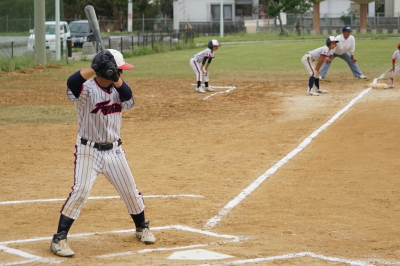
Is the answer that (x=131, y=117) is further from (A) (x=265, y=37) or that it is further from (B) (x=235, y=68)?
(A) (x=265, y=37)

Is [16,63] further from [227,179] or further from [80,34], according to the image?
[227,179]

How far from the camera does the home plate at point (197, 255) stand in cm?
586

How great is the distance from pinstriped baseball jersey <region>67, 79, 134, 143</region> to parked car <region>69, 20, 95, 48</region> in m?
40.0

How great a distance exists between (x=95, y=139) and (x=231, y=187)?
3.37m

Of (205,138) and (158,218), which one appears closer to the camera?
(158,218)

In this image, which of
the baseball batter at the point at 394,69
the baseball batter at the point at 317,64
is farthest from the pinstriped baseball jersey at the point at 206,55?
the baseball batter at the point at 394,69

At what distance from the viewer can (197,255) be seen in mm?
5957

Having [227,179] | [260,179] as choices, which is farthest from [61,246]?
[260,179]

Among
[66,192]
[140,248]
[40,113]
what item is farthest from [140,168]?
[40,113]

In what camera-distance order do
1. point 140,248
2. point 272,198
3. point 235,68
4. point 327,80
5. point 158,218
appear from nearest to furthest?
point 140,248 → point 158,218 → point 272,198 → point 327,80 → point 235,68

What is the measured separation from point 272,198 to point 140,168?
9.84 ft

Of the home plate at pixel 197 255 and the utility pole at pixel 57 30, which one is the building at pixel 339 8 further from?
the home plate at pixel 197 255

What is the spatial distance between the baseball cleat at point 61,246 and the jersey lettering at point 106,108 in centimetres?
126

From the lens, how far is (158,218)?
25.1ft
